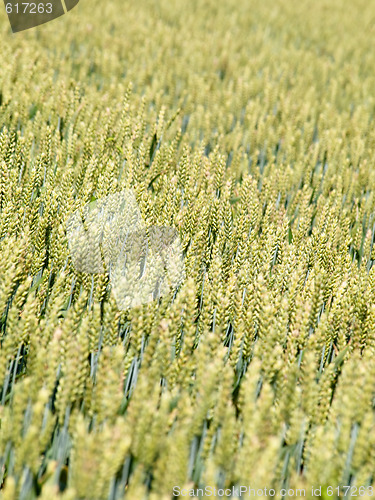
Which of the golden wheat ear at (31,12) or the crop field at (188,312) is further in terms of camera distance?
the golden wheat ear at (31,12)

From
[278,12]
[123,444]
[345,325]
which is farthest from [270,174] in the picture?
[278,12]

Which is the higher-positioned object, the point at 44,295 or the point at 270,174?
the point at 44,295

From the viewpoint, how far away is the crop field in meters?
1.11

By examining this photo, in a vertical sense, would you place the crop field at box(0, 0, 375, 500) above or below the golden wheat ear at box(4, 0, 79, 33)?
below

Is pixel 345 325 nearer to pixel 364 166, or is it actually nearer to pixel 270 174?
pixel 270 174

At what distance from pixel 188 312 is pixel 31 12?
4877mm

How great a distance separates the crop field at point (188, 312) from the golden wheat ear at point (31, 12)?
815 mm

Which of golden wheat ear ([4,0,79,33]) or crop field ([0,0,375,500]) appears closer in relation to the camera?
crop field ([0,0,375,500])

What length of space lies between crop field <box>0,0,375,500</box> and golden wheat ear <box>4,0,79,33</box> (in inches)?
32.1

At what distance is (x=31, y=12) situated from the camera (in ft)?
17.6

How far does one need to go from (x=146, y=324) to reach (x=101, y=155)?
138 centimetres

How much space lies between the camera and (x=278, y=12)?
25.7 ft

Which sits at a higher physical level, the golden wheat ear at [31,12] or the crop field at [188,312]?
the golden wheat ear at [31,12]

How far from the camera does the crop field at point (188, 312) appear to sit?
1.11 meters
